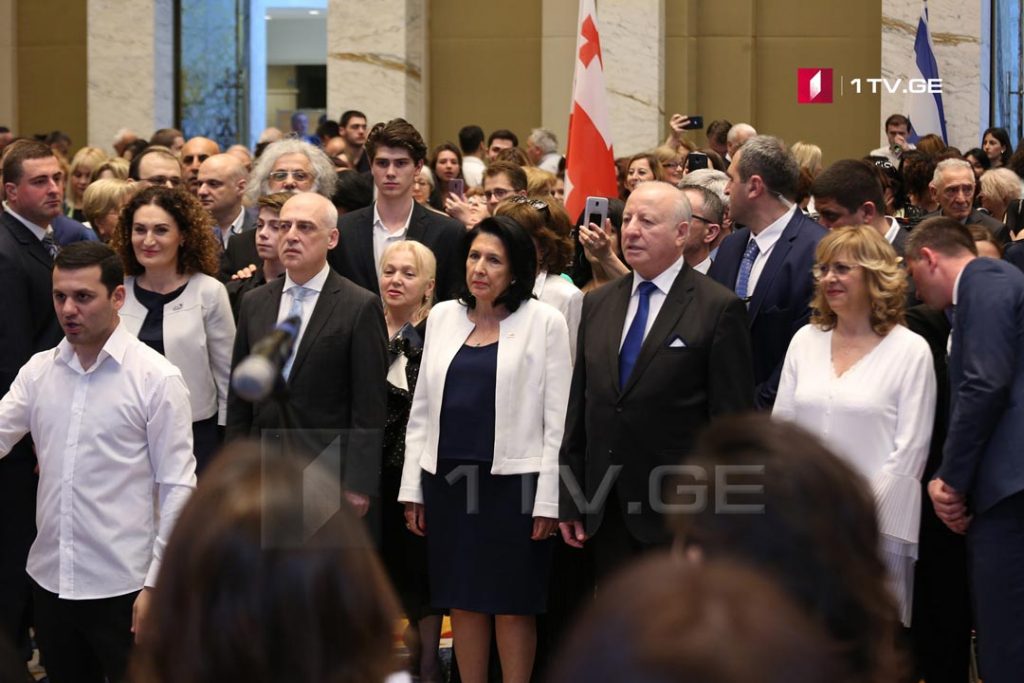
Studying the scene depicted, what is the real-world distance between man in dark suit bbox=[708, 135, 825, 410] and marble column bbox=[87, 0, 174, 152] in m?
9.45

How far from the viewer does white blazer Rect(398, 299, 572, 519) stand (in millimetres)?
5500

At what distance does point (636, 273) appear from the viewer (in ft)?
17.8

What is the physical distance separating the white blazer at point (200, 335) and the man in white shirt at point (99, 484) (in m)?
0.89

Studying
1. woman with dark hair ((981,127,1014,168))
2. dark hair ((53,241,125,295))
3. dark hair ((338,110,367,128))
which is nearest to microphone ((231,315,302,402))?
dark hair ((53,241,125,295))

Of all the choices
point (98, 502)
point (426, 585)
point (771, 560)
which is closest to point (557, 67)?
point (426, 585)

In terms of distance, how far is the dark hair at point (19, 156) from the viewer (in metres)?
6.29

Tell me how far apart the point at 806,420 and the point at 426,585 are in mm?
1829

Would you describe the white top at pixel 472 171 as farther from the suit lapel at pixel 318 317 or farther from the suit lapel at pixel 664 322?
the suit lapel at pixel 664 322

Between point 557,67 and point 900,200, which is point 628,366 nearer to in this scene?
point 900,200

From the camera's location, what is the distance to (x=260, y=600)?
1608 millimetres

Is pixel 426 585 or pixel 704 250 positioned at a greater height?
pixel 704 250

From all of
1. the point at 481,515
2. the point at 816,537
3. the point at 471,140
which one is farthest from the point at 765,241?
the point at 471,140

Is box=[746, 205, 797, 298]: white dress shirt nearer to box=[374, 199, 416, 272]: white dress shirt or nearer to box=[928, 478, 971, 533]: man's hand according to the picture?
box=[928, 478, 971, 533]: man's hand

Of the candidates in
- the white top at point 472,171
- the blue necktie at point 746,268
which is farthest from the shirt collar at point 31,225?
the white top at point 472,171
